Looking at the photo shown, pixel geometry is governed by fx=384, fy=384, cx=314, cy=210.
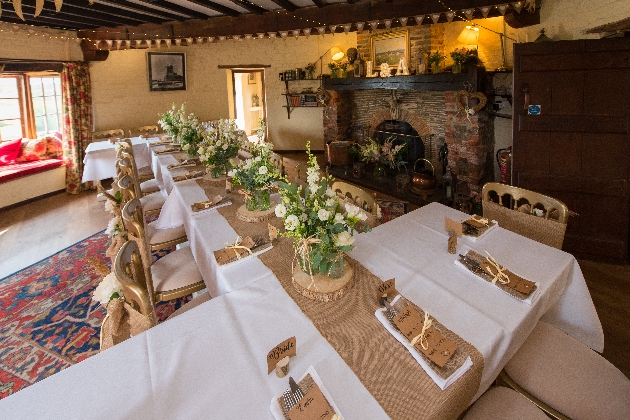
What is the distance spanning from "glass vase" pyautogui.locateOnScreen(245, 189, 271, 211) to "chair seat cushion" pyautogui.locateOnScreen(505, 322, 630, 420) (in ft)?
5.42

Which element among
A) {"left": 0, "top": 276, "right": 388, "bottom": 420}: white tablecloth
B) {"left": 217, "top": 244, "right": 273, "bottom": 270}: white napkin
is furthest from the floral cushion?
{"left": 0, "top": 276, "right": 388, "bottom": 420}: white tablecloth

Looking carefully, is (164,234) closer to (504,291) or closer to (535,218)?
(504,291)

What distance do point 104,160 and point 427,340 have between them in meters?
6.03

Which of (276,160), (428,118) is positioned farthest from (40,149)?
(428,118)

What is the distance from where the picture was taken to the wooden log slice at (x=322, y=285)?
1589 mm

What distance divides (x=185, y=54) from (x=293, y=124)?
276 centimetres

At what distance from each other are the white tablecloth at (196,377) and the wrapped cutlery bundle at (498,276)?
81 centimetres

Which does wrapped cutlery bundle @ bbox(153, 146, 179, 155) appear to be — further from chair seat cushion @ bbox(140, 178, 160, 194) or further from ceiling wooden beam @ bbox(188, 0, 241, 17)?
ceiling wooden beam @ bbox(188, 0, 241, 17)

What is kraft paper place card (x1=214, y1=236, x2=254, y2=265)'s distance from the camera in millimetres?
1919

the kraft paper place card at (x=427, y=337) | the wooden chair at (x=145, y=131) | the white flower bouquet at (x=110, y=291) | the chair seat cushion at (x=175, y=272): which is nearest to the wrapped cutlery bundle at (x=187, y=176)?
the chair seat cushion at (x=175, y=272)

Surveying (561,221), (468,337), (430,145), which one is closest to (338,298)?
(468,337)

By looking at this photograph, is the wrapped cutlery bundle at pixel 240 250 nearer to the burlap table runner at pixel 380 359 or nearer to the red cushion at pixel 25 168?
the burlap table runner at pixel 380 359

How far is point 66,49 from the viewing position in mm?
6633

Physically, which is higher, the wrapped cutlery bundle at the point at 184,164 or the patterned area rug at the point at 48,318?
the wrapped cutlery bundle at the point at 184,164
